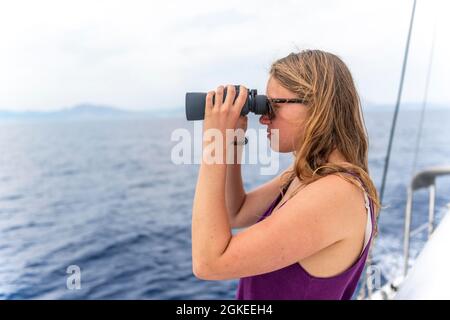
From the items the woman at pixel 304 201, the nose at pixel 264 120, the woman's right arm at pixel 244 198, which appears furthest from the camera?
the woman's right arm at pixel 244 198

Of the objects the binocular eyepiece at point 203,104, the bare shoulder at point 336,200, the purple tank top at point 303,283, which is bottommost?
the purple tank top at point 303,283

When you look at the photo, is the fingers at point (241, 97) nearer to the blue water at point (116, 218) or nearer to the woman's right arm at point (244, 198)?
the blue water at point (116, 218)

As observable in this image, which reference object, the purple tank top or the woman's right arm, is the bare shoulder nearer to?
the purple tank top

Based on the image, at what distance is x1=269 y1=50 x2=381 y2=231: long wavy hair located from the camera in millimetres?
603

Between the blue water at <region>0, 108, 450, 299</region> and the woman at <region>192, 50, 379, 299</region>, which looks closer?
the woman at <region>192, 50, 379, 299</region>

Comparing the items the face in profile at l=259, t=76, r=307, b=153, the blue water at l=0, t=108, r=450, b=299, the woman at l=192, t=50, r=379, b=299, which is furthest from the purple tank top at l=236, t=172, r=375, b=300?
the blue water at l=0, t=108, r=450, b=299

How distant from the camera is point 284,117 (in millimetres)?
632

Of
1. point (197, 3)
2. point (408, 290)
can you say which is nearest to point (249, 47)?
point (197, 3)

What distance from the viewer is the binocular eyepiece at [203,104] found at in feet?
2.02

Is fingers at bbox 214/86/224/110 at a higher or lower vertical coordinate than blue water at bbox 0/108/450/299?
higher

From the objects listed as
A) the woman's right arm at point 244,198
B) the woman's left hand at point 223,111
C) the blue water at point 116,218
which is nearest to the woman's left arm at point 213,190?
the woman's left hand at point 223,111

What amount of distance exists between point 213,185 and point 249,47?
6431mm

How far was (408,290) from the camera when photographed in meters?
0.76
